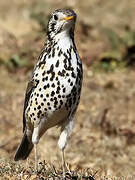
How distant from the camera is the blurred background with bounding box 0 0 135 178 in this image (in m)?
11.0

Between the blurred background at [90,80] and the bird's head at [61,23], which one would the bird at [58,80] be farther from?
the blurred background at [90,80]

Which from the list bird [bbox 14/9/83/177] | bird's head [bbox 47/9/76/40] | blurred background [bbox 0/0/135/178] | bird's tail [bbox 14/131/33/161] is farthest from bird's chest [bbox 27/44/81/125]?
bird's tail [bbox 14/131/33/161]

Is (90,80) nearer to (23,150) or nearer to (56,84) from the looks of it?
(23,150)

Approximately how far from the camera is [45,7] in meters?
18.5

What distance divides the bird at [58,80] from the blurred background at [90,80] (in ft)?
2.62

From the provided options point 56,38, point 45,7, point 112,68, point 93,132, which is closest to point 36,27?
point 45,7

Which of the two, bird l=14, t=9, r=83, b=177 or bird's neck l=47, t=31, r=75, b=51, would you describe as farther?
bird's neck l=47, t=31, r=75, b=51

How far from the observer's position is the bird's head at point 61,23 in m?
7.22

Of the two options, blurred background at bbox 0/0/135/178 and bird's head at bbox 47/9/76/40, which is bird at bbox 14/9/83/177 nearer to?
bird's head at bbox 47/9/76/40

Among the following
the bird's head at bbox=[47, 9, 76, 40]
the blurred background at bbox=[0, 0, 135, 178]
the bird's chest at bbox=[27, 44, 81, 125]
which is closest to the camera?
the bird's chest at bbox=[27, 44, 81, 125]

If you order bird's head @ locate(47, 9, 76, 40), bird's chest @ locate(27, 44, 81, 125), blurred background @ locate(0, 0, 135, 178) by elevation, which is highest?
bird's head @ locate(47, 9, 76, 40)

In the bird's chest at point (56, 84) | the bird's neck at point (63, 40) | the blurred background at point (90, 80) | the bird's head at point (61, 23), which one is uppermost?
the bird's head at point (61, 23)

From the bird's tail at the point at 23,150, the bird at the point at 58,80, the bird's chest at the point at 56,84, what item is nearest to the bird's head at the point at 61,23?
the bird at the point at 58,80

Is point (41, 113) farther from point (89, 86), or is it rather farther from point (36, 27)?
point (36, 27)
